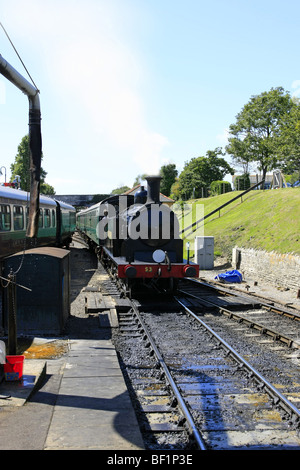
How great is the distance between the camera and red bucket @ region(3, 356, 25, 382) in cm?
495

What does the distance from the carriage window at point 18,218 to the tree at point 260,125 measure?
982 inches

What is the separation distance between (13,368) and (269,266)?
13360 millimetres

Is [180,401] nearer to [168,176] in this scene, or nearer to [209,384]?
[209,384]

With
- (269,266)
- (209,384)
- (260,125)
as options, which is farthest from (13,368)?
(260,125)

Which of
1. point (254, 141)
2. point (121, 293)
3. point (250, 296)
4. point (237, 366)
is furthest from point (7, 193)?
point (254, 141)

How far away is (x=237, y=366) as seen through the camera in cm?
655

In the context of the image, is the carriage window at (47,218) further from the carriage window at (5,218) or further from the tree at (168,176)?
the tree at (168,176)

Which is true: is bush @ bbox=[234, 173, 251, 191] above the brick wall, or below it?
above

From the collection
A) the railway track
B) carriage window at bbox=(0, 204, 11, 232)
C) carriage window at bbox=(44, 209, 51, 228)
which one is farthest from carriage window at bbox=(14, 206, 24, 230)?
the railway track

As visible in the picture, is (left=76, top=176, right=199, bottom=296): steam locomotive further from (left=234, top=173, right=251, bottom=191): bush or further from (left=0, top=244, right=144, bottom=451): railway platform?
(left=234, top=173, right=251, bottom=191): bush

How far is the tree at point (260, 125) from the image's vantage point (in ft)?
118

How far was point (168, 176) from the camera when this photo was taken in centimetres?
7325

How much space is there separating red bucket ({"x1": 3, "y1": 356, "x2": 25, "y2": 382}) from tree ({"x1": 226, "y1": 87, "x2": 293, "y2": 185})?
32873 millimetres
